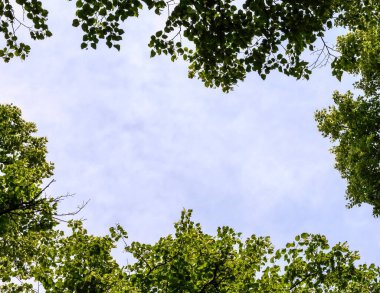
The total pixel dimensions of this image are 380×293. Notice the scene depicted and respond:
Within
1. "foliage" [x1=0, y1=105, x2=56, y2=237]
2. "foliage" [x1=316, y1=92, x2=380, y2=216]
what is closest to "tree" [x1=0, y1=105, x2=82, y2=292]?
"foliage" [x1=0, y1=105, x2=56, y2=237]

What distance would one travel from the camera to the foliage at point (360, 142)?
19750 mm

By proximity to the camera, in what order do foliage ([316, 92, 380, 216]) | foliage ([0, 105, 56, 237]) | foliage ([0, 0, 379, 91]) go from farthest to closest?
foliage ([316, 92, 380, 216])
foliage ([0, 105, 56, 237])
foliage ([0, 0, 379, 91])

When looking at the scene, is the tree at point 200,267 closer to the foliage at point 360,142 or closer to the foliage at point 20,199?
the foliage at point 20,199

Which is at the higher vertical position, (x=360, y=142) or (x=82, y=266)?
(x=360, y=142)

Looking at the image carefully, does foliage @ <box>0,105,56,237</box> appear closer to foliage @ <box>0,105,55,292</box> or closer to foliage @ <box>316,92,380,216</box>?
foliage @ <box>0,105,55,292</box>

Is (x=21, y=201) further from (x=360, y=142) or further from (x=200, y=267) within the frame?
(x=360, y=142)

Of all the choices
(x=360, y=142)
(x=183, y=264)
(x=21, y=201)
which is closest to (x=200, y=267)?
(x=183, y=264)

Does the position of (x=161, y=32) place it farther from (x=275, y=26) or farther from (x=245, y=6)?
(x=275, y=26)

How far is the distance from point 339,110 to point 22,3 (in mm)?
18262

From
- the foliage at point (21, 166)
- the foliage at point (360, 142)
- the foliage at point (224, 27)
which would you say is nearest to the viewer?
the foliage at point (224, 27)

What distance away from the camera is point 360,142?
1950 cm

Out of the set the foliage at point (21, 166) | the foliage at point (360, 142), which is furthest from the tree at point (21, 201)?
the foliage at point (360, 142)

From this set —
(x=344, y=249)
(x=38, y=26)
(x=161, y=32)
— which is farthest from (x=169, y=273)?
(x=38, y=26)

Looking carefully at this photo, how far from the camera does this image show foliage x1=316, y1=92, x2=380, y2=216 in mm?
19750
